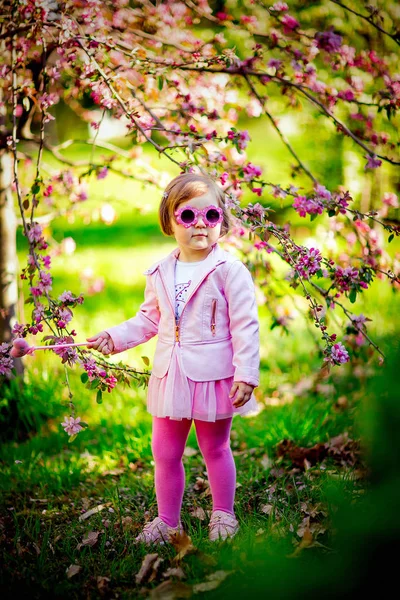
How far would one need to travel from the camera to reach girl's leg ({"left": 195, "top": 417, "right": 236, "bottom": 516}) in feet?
8.25

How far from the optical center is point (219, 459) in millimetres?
2531

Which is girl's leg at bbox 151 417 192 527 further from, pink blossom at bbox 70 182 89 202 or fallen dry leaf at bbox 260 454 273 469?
pink blossom at bbox 70 182 89 202

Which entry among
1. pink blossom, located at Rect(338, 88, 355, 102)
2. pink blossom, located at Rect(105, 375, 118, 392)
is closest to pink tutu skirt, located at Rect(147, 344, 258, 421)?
pink blossom, located at Rect(105, 375, 118, 392)

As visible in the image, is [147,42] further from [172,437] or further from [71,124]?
[71,124]

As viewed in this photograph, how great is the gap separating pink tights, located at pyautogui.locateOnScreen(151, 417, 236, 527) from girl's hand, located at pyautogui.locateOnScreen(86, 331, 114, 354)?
1.15 ft

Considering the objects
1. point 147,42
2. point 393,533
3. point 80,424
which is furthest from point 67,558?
point 147,42

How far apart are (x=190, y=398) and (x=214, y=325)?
298 mm

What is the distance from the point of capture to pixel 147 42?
12.8 ft

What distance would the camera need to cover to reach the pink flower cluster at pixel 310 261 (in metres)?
2.54

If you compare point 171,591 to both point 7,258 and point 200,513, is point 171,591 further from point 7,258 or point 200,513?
point 7,258

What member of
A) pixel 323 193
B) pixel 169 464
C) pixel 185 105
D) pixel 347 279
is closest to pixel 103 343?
pixel 169 464

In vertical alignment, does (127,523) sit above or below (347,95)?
below

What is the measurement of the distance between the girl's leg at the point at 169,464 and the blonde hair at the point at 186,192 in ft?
2.77

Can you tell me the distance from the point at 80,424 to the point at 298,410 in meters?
1.76
